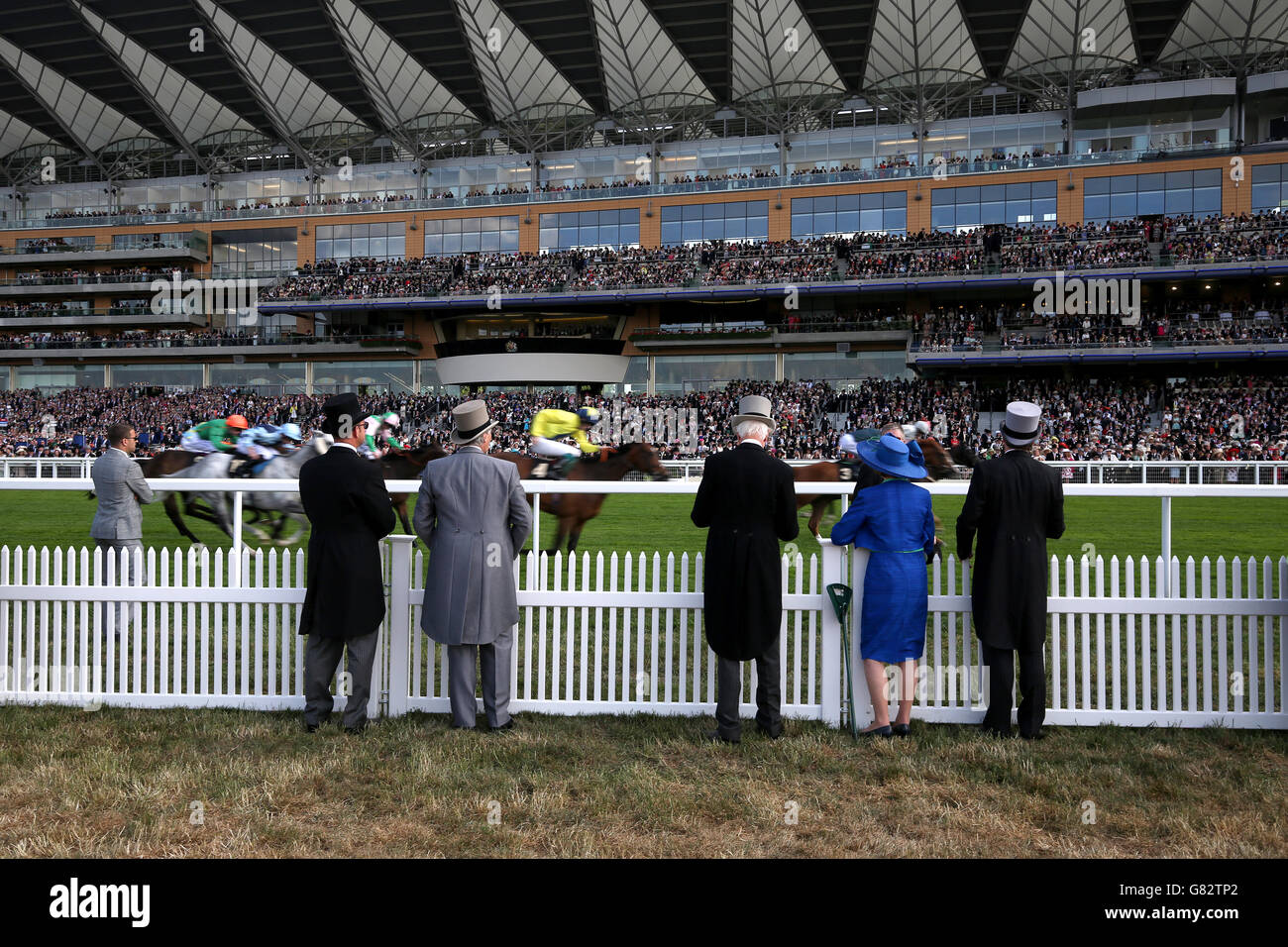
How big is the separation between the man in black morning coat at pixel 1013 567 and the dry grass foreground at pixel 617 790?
251 millimetres

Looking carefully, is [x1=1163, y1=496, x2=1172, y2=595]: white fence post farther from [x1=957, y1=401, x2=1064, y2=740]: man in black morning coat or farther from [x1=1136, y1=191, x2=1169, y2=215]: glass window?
[x1=1136, y1=191, x2=1169, y2=215]: glass window

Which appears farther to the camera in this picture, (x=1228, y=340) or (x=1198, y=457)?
(x=1228, y=340)

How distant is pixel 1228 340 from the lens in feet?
114

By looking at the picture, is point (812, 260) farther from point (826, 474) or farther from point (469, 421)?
point (469, 421)

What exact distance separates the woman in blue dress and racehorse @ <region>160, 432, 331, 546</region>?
275 inches

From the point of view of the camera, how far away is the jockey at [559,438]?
1213 centimetres

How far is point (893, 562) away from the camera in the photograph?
5.05m

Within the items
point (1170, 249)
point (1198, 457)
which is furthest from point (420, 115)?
point (1198, 457)

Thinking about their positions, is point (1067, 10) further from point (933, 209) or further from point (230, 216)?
point (230, 216)

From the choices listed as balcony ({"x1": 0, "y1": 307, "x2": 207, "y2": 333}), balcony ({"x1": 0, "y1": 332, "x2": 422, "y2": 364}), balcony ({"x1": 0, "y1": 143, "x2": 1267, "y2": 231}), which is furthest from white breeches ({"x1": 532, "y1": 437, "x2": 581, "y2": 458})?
balcony ({"x1": 0, "y1": 307, "x2": 207, "y2": 333})

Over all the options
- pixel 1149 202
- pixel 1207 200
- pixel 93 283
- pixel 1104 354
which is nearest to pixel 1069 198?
pixel 1149 202

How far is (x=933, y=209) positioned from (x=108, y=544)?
41192 millimetres

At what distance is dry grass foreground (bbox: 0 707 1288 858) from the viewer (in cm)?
361

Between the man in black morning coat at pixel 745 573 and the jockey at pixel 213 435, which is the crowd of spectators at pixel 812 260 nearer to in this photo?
the jockey at pixel 213 435
